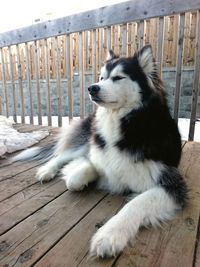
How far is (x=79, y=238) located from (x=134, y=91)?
91 centimetres

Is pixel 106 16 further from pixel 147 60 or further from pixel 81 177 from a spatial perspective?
pixel 81 177

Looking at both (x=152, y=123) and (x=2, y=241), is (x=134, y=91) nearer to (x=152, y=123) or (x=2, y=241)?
(x=152, y=123)

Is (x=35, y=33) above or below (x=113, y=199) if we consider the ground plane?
above

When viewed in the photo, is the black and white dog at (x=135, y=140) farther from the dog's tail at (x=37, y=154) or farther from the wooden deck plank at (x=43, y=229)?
the dog's tail at (x=37, y=154)

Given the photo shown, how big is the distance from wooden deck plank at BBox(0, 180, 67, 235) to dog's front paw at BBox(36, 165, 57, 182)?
7 cm

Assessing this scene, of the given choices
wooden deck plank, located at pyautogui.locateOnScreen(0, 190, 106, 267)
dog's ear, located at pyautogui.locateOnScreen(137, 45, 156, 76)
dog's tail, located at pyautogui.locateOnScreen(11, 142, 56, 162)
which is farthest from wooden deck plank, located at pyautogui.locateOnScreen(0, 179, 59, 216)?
dog's ear, located at pyautogui.locateOnScreen(137, 45, 156, 76)

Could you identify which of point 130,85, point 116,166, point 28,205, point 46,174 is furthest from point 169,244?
point 46,174

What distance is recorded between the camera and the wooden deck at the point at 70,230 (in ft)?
3.05

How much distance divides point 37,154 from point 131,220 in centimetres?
145

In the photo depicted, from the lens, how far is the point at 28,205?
1.36 metres

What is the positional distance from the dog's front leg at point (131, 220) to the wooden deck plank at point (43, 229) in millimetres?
208

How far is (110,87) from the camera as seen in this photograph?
1479 mm

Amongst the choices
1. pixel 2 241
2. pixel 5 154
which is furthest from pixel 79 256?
pixel 5 154

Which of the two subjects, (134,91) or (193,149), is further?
(193,149)
